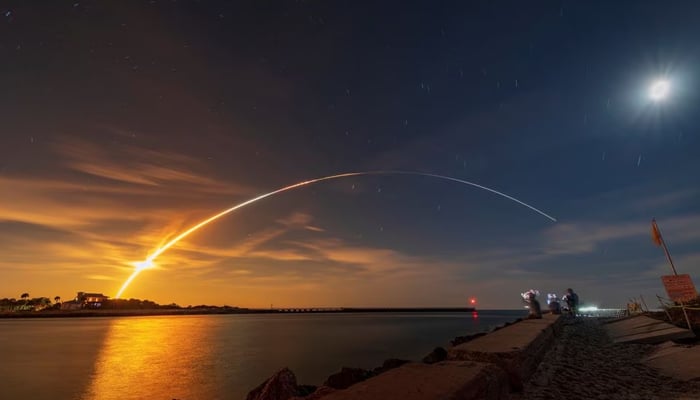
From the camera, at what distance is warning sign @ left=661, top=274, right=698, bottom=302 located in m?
15.8

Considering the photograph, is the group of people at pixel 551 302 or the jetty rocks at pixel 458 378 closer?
the jetty rocks at pixel 458 378

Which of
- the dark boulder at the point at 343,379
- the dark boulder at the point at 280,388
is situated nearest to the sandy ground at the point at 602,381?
the dark boulder at the point at 343,379

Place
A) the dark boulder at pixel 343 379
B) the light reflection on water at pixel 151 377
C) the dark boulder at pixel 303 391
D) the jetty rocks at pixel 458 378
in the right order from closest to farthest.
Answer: the jetty rocks at pixel 458 378 < the dark boulder at pixel 343 379 < the dark boulder at pixel 303 391 < the light reflection on water at pixel 151 377

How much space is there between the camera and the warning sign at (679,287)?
1577 cm

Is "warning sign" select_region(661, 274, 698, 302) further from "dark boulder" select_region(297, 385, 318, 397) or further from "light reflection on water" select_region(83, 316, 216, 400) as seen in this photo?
"light reflection on water" select_region(83, 316, 216, 400)

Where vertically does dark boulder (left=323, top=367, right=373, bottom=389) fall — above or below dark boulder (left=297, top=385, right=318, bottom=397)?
above

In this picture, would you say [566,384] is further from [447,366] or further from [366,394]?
[366,394]

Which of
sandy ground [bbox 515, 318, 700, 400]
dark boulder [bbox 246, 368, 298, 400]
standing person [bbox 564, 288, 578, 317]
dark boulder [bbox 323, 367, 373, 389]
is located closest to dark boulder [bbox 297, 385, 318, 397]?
dark boulder [bbox 246, 368, 298, 400]

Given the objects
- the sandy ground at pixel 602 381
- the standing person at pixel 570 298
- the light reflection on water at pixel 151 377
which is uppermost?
the standing person at pixel 570 298

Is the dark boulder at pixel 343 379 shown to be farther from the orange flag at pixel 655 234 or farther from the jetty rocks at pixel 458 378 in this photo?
the orange flag at pixel 655 234

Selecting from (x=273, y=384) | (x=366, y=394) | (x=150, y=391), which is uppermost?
(x=366, y=394)

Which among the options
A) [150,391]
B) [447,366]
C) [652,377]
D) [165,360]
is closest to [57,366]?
[165,360]

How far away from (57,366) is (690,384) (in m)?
39.1

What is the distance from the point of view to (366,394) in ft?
15.0
